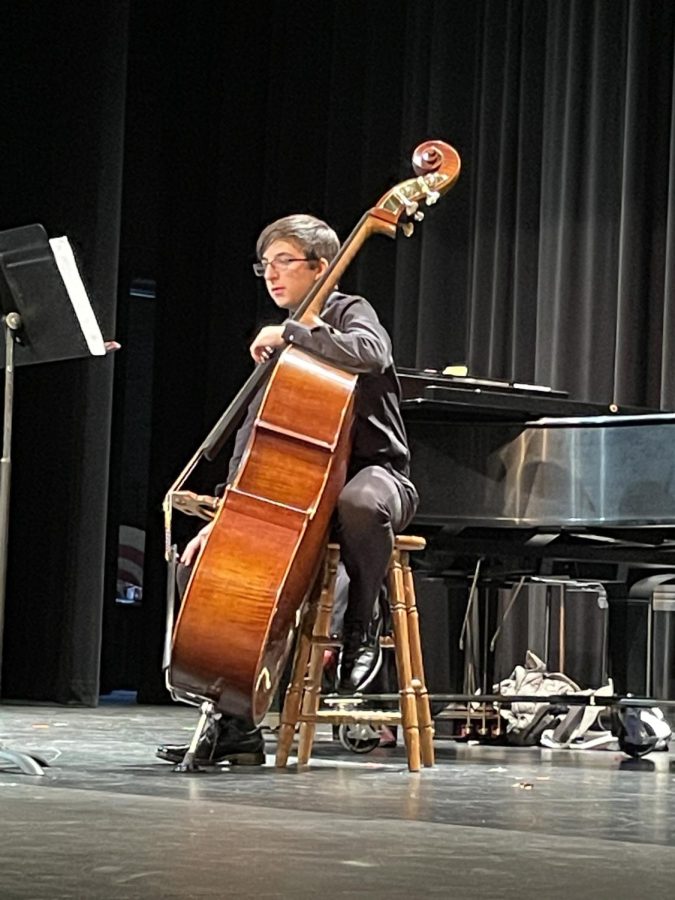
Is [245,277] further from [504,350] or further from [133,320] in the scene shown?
[504,350]

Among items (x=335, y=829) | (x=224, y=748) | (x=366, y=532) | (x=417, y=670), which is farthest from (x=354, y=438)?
(x=335, y=829)

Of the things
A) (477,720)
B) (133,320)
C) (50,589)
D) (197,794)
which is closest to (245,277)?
(133,320)

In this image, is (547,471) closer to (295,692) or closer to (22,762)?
(295,692)

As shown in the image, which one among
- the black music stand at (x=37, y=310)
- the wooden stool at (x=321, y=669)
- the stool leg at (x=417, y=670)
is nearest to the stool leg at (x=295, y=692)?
the wooden stool at (x=321, y=669)

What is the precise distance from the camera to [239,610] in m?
3.13

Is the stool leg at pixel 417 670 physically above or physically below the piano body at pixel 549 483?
below

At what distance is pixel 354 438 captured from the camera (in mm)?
3594

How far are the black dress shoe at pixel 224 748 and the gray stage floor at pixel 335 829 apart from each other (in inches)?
1.8

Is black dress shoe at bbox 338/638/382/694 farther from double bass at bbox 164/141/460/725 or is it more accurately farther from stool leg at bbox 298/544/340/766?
double bass at bbox 164/141/460/725

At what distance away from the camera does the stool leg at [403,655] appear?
3551mm

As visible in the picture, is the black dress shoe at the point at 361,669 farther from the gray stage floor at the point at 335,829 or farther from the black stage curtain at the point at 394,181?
the black stage curtain at the point at 394,181

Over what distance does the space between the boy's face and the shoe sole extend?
934 mm

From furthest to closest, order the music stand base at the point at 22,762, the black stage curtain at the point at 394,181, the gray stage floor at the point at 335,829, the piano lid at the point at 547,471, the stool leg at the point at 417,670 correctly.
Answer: the black stage curtain at the point at 394,181
the piano lid at the point at 547,471
the stool leg at the point at 417,670
the music stand base at the point at 22,762
the gray stage floor at the point at 335,829

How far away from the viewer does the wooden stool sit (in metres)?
3.52
